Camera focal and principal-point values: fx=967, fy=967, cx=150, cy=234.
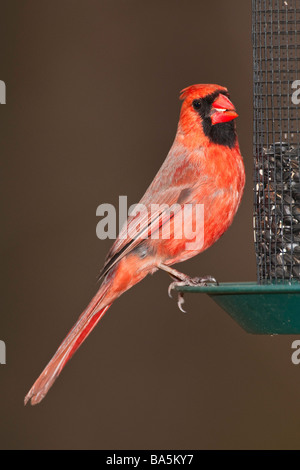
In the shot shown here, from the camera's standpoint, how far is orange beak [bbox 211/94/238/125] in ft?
14.9

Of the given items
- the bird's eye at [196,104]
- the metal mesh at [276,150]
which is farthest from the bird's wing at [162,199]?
the metal mesh at [276,150]

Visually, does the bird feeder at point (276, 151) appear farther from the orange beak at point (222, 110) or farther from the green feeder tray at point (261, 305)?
the green feeder tray at point (261, 305)

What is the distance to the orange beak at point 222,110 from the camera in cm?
453

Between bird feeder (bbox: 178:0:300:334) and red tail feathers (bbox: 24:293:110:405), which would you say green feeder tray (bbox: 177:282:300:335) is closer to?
bird feeder (bbox: 178:0:300:334)

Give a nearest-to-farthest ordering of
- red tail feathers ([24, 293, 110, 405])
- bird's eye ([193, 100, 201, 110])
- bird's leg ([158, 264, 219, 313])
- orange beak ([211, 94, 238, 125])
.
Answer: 1. bird's leg ([158, 264, 219, 313])
2. red tail feathers ([24, 293, 110, 405])
3. orange beak ([211, 94, 238, 125])
4. bird's eye ([193, 100, 201, 110])

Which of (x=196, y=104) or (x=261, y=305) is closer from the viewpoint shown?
(x=261, y=305)

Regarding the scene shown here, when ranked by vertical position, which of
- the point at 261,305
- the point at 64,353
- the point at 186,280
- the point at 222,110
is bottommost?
the point at 64,353

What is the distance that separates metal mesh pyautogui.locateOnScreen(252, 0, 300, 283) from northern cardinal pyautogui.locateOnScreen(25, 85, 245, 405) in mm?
175

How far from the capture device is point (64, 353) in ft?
14.8

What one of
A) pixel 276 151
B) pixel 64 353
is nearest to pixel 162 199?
pixel 276 151

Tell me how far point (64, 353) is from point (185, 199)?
915mm

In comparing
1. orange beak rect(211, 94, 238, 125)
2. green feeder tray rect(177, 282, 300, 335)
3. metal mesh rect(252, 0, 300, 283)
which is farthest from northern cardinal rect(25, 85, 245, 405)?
green feeder tray rect(177, 282, 300, 335)

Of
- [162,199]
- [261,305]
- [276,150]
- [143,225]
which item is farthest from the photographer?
[162,199]

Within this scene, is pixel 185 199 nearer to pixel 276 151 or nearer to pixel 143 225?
pixel 143 225
